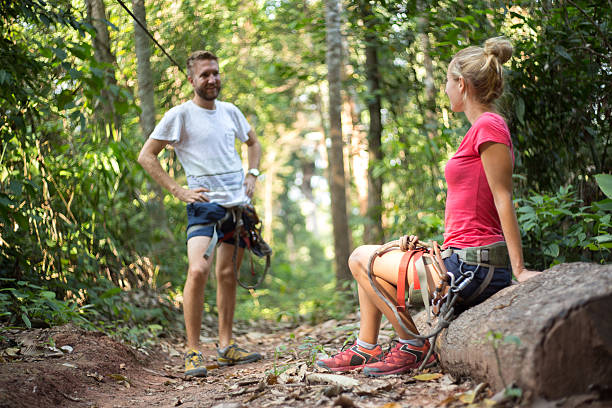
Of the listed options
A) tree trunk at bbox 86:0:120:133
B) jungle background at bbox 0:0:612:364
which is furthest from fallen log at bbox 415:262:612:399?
tree trunk at bbox 86:0:120:133

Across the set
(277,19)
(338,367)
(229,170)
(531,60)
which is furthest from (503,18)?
(277,19)

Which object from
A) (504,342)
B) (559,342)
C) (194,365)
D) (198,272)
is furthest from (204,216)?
(559,342)

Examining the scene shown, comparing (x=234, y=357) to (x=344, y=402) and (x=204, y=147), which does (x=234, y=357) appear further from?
(x=344, y=402)

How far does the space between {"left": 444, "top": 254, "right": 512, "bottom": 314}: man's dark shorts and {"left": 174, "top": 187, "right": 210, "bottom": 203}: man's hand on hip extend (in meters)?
2.17

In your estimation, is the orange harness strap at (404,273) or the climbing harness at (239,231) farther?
the climbing harness at (239,231)

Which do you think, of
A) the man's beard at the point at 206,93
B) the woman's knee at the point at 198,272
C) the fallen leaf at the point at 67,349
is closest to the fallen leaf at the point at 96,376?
the fallen leaf at the point at 67,349

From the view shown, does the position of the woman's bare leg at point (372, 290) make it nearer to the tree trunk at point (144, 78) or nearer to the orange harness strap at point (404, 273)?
the orange harness strap at point (404, 273)

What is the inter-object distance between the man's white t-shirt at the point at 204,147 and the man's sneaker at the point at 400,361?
6.41 feet

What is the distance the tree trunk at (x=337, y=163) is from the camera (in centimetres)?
759

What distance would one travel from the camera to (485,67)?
9.40 feet

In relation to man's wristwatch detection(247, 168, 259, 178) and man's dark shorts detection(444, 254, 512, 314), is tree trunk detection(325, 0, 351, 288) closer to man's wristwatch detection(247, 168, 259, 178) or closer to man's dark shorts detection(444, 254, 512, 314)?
man's wristwatch detection(247, 168, 259, 178)

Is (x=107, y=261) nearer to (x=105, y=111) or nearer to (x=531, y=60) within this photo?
(x=105, y=111)

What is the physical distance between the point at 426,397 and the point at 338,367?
0.76m

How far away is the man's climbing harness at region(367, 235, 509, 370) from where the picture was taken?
2838 mm
